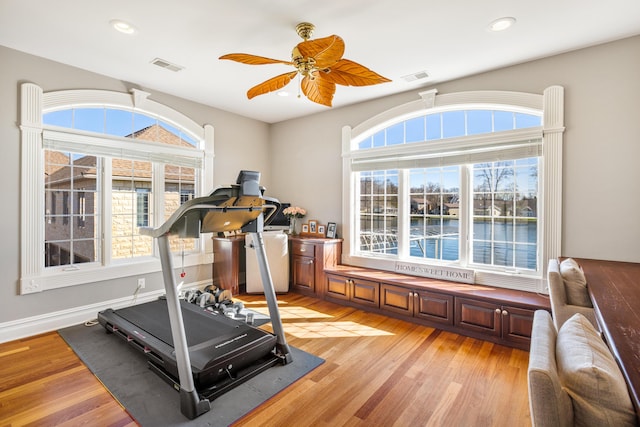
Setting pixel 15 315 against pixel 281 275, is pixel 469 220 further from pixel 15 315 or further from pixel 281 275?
pixel 15 315

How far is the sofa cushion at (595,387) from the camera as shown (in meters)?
0.93

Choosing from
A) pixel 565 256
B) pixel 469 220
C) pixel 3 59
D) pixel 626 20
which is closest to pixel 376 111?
pixel 469 220

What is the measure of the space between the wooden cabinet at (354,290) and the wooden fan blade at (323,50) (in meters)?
2.70

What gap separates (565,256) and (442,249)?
1.25 metres

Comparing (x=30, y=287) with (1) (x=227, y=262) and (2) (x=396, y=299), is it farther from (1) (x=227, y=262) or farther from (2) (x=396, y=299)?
(2) (x=396, y=299)

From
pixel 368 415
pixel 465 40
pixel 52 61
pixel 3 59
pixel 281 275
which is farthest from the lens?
pixel 281 275

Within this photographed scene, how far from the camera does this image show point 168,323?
307 cm

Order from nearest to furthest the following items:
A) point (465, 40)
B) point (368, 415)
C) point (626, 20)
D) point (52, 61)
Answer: point (368, 415), point (626, 20), point (465, 40), point (52, 61)

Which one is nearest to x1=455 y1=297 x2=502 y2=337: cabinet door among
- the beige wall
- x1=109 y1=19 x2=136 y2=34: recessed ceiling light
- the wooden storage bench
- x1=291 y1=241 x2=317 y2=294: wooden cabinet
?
the wooden storage bench

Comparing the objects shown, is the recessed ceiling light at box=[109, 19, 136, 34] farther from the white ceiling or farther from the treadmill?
the treadmill

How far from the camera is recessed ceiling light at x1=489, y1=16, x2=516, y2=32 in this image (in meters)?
2.50

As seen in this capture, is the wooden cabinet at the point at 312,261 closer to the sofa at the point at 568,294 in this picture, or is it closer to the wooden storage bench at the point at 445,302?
the wooden storage bench at the point at 445,302

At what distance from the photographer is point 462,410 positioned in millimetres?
2111

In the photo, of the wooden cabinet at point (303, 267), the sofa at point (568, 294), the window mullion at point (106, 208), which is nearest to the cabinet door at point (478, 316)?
the sofa at point (568, 294)
